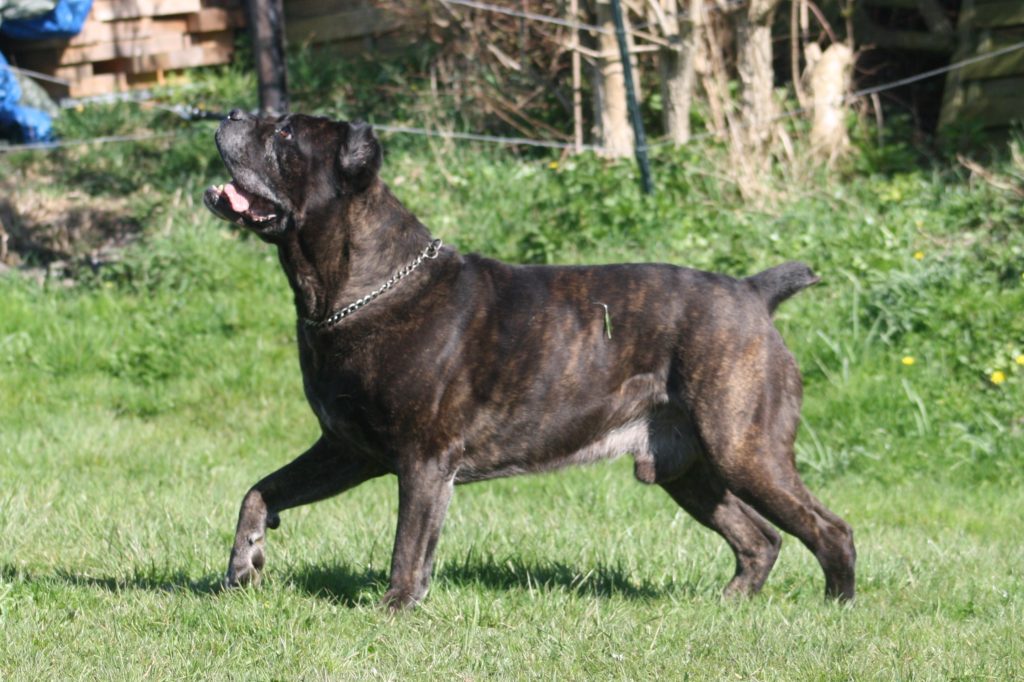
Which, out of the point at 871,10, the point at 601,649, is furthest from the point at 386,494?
the point at 871,10

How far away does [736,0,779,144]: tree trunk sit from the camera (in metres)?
10.9

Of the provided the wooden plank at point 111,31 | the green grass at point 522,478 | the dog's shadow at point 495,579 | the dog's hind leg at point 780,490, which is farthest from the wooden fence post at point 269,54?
the dog's hind leg at point 780,490

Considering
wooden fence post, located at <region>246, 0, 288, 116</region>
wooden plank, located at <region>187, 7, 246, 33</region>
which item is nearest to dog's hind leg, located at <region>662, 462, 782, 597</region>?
wooden fence post, located at <region>246, 0, 288, 116</region>

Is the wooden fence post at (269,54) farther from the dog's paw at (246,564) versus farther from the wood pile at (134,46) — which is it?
the dog's paw at (246,564)

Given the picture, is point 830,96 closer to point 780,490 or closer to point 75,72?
point 780,490

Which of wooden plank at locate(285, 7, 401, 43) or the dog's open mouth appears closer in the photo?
the dog's open mouth

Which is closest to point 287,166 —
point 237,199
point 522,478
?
point 237,199

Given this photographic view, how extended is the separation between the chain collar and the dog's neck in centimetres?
2

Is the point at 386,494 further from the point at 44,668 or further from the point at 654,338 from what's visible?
the point at 44,668

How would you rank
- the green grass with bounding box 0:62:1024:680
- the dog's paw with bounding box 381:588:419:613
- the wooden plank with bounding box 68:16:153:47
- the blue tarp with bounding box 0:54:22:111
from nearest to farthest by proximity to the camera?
the green grass with bounding box 0:62:1024:680 < the dog's paw with bounding box 381:588:419:613 < the blue tarp with bounding box 0:54:22:111 < the wooden plank with bounding box 68:16:153:47

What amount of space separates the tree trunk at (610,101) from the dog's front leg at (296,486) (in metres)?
6.17

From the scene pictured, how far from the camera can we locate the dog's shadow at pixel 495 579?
5387 millimetres

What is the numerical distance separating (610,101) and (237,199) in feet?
21.4

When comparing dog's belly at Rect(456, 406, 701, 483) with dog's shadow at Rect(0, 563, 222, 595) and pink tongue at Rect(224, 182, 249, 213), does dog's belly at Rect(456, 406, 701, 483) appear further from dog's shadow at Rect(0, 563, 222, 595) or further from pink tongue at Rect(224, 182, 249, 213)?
pink tongue at Rect(224, 182, 249, 213)
